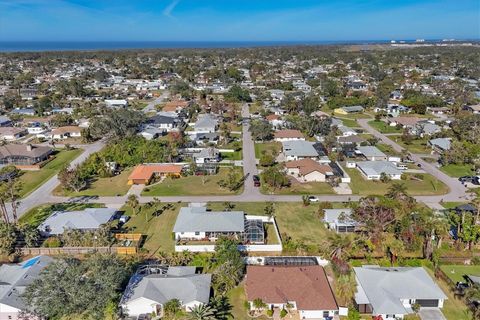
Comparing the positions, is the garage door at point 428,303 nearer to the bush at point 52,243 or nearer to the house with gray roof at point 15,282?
the house with gray roof at point 15,282

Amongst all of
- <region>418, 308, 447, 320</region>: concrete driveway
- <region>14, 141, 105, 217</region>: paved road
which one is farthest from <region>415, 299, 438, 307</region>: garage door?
<region>14, 141, 105, 217</region>: paved road

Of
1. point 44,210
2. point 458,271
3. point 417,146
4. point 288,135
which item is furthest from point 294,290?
point 417,146

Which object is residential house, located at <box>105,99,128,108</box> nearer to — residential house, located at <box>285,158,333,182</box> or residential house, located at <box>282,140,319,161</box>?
residential house, located at <box>282,140,319,161</box>

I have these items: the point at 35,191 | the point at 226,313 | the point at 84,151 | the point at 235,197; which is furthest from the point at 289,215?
the point at 84,151

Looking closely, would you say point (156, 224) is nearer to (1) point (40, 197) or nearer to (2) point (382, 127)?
(1) point (40, 197)

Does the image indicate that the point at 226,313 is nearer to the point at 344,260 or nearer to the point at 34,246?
the point at 344,260

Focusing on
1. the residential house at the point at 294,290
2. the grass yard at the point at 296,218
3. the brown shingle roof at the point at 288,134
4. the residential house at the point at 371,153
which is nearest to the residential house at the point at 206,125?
the brown shingle roof at the point at 288,134
